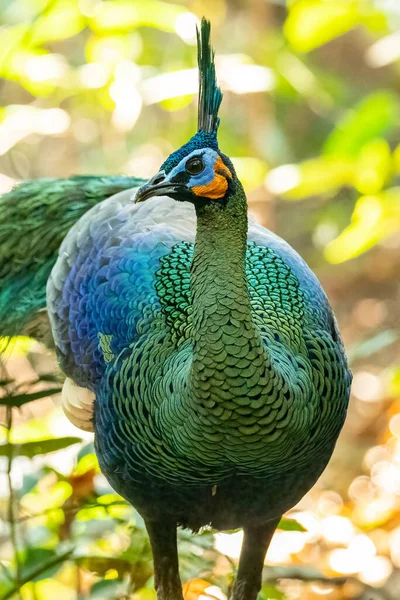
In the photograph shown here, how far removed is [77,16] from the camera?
265cm

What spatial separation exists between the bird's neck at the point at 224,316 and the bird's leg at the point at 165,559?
21.7 inches

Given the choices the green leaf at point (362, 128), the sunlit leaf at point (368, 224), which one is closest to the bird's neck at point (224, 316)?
the sunlit leaf at point (368, 224)

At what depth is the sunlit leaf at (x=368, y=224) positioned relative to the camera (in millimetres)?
2389

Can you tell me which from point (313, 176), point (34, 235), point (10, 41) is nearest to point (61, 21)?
point (10, 41)

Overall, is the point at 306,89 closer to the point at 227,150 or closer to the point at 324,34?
the point at 227,150

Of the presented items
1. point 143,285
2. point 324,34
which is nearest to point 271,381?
point 143,285

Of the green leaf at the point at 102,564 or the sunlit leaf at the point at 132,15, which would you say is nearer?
the green leaf at the point at 102,564

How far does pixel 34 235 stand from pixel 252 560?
1.08 metres

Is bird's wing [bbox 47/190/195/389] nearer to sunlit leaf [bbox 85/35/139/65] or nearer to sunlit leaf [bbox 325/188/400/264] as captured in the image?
sunlit leaf [bbox 325/188/400/264]

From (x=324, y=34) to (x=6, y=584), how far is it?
1921mm

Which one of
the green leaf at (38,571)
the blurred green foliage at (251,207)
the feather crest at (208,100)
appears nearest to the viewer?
the feather crest at (208,100)

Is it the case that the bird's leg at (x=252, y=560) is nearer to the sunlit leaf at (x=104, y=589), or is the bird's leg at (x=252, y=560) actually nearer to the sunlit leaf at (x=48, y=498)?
the sunlit leaf at (x=104, y=589)

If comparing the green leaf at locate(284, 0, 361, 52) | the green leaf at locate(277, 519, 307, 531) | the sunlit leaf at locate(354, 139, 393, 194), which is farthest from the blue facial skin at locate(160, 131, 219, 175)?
the green leaf at locate(284, 0, 361, 52)

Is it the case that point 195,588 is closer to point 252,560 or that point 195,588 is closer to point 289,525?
point 252,560
